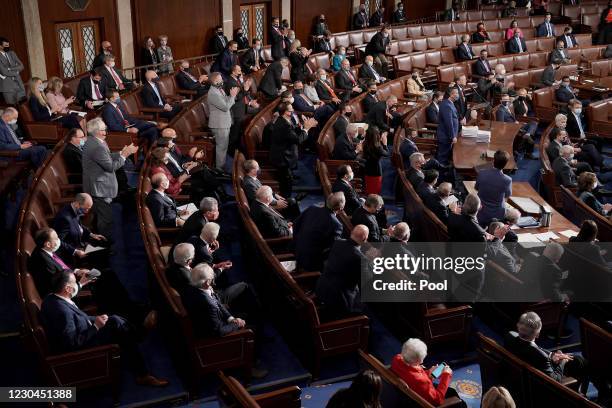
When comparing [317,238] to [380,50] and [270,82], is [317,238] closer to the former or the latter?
[270,82]

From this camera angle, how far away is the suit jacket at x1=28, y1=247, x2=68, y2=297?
4820 millimetres

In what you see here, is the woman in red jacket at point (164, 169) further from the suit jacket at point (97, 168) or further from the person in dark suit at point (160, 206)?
the person in dark suit at point (160, 206)

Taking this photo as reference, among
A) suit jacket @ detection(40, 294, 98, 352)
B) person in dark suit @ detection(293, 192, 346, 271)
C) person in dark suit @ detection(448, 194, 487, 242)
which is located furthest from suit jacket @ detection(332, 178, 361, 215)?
suit jacket @ detection(40, 294, 98, 352)

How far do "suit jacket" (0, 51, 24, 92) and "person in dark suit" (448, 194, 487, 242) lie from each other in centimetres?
682

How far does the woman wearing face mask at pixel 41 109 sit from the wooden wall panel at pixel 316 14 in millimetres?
8997

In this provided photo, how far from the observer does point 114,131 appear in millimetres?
8055

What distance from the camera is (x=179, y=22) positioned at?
13500mm

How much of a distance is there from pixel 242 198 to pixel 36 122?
323 centimetres

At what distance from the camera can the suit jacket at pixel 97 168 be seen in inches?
251

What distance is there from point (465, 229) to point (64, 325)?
10.5ft

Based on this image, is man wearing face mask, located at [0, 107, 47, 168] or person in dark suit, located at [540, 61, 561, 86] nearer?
man wearing face mask, located at [0, 107, 47, 168]

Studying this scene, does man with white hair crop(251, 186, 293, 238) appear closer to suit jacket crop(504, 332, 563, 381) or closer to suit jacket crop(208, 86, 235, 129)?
suit jacket crop(504, 332, 563, 381)

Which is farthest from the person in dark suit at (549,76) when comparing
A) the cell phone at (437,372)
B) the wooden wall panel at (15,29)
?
the cell phone at (437,372)

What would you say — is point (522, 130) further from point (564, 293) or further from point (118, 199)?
point (118, 199)
